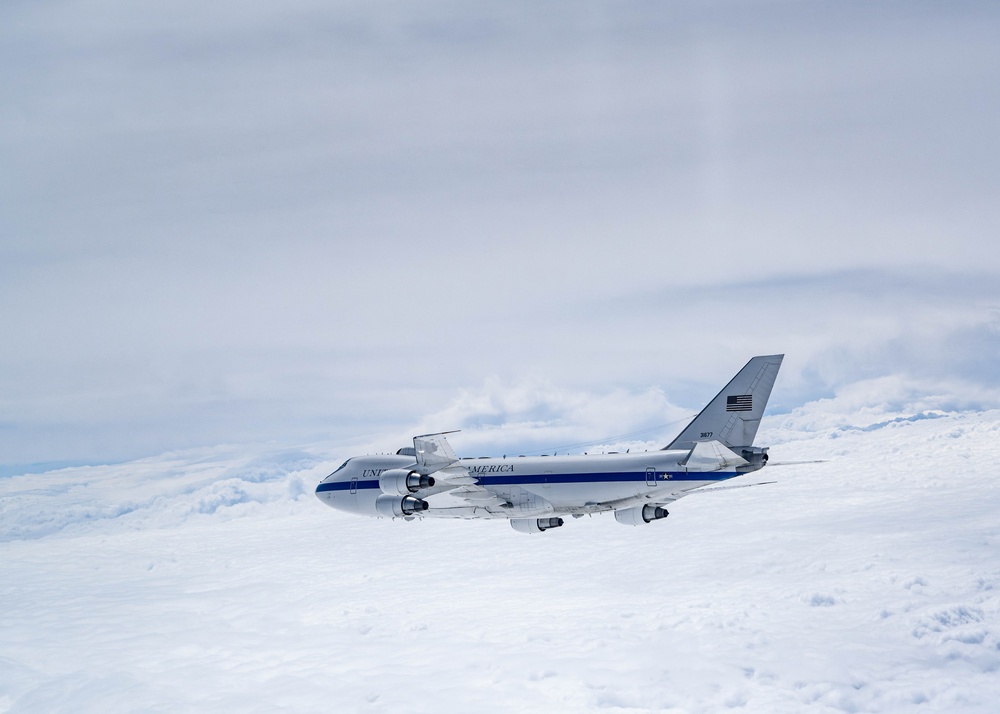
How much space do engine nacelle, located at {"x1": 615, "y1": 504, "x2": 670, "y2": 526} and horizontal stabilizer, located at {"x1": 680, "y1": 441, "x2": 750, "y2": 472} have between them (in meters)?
6.82

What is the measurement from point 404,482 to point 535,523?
12.3 metres

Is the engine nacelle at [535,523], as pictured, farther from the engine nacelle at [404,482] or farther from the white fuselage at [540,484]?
the engine nacelle at [404,482]

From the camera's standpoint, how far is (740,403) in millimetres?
46875

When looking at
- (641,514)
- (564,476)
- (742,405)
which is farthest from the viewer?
(564,476)

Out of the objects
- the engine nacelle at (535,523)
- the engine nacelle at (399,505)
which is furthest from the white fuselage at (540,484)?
the engine nacelle at (399,505)

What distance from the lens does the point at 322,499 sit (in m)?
61.5

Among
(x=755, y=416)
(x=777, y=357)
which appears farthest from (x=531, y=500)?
(x=777, y=357)

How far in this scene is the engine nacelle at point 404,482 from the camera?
2014 inches

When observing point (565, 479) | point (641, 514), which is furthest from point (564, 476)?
point (641, 514)

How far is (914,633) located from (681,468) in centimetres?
5005

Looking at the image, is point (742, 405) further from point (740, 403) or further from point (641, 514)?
point (641, 514)

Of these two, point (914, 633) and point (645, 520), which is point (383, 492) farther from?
point (914, 633)

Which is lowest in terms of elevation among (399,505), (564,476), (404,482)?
(399,505)

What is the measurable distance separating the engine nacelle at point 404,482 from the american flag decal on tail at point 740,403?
76.3 feet
